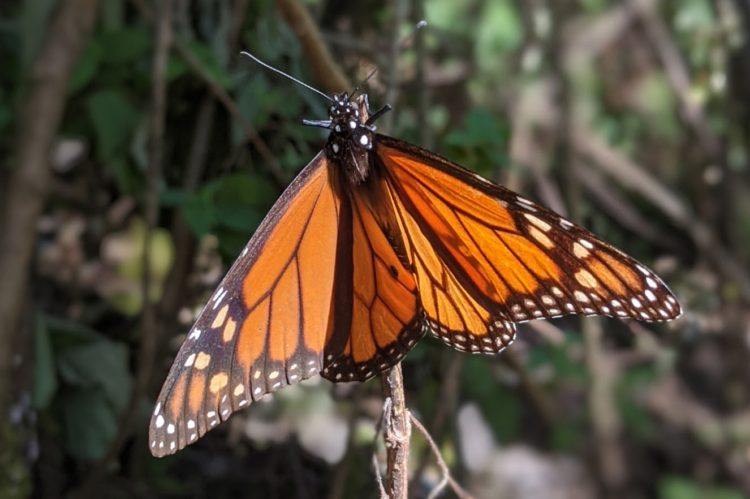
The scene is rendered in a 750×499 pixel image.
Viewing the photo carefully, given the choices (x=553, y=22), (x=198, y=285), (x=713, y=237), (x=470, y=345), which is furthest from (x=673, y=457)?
(x=470, y=345)

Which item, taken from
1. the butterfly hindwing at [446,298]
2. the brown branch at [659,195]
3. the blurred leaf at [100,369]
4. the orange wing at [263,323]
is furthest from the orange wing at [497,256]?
the brown branch at [659,195]

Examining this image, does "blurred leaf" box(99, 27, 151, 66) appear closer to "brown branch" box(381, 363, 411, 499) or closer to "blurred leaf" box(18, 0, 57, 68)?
"blurred leaf" box(18, 0, 57, 68)

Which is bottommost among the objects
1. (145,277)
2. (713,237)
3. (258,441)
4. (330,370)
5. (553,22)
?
(330,370)

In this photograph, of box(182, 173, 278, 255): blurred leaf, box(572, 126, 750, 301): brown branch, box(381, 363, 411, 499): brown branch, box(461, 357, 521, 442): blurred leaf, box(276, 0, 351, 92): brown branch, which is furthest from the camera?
box(572, 126, 750, 301): brown branch

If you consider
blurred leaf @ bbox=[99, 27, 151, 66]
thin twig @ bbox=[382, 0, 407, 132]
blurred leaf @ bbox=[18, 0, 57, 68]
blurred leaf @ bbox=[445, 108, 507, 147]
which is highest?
blurred leaf @ bbox=[18, 0, 57, 68]

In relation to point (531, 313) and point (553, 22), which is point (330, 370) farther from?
point (553, 22)

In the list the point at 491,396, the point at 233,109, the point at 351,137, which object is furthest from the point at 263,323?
the point at 491,396

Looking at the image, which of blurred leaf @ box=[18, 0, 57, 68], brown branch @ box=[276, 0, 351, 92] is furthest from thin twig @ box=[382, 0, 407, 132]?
blurred leaf @ box=[18, 0, 57, 68]
